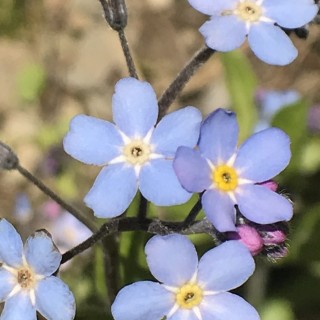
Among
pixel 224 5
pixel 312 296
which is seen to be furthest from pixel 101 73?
pixel 224 5

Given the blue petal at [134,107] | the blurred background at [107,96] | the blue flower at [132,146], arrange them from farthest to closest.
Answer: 1. the blurred background at [107,96]
2. the blue petal at [134,107]
3. the blue flower at [132,146]

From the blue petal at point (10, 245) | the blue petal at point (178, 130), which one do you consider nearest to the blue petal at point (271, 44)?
the blue petal at point (178, 130)

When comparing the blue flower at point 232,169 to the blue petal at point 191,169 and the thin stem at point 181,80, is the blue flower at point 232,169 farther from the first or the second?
the thin stem at point 181,80

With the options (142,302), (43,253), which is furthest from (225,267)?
(43,253)

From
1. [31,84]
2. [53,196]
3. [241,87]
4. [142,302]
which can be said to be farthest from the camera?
[31,84]

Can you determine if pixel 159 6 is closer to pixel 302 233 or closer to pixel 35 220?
pixel 35 220

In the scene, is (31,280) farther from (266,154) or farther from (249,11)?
(249,11)
